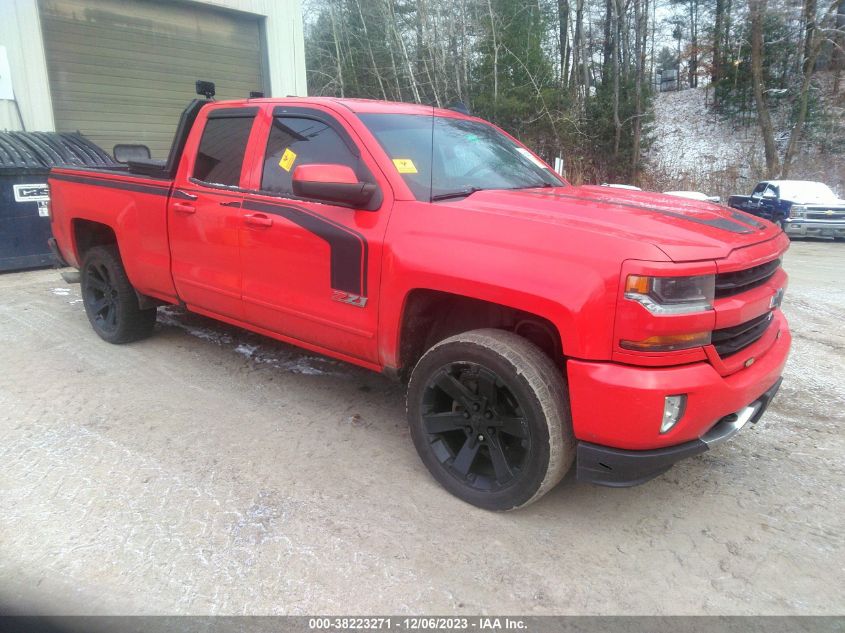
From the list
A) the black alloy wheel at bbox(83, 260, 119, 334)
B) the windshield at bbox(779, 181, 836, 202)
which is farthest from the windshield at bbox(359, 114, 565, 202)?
the windshield at bbox(779, 181, 836, 202)

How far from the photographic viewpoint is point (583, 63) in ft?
87.3

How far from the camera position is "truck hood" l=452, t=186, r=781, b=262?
8.30 ft

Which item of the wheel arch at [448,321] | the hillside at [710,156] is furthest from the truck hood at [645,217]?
the hillside at [710,156]

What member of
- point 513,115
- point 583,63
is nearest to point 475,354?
point 513,115

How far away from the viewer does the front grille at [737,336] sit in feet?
8.52

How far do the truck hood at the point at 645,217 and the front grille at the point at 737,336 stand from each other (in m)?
0.33

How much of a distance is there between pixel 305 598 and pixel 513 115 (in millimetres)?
25844

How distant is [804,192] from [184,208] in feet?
54.6

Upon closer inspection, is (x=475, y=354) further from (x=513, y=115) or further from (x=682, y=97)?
(x=682, y=97)

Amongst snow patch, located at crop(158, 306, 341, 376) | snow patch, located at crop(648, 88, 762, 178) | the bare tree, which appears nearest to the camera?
snow patch, located at crop(158, 306, 341, 376)

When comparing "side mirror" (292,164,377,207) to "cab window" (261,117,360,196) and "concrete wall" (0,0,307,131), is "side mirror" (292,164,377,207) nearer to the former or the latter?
"cab window" (261,117,360,196)

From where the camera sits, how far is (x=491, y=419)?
289 cm

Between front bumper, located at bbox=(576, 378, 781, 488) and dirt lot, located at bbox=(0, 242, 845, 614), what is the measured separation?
0.36 metres

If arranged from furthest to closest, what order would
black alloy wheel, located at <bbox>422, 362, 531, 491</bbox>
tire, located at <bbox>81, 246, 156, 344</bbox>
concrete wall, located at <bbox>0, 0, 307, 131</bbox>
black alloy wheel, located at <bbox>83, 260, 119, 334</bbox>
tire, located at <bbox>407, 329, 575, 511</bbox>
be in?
concrete wall, located at <bbox>0, 0, 307, 131</bbox>
black alloy wheel, located at <bbox>83, 260, 119, 334</bbox>
tire, located at <bbox>81, 246, 156, 344</bbox>
black alloy wheel, located at <bbox>422, 362, 531, 491</bbox>
tire, located at <bbox>407, 329, 575, 511</bbox>
